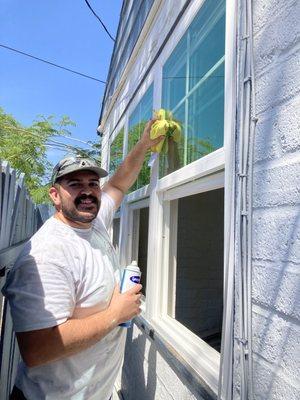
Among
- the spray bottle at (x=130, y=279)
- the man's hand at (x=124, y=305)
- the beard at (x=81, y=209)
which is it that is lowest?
the man's hand at (x=124, y=305)

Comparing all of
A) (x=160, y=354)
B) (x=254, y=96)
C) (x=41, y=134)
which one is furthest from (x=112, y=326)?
(x=41, y=134)

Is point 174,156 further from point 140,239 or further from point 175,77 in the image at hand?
point 140,239

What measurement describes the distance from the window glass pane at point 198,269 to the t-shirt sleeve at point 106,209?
1918 millimetres

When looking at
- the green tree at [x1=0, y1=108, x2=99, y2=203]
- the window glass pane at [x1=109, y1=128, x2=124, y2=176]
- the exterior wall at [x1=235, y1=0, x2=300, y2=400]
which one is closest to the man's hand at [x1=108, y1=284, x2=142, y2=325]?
the exterior wall at [x1=235, y1=0, x2=300, y2=400]

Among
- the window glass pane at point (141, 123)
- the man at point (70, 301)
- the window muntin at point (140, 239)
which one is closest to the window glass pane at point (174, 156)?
the window glass pane at point (141, 123)

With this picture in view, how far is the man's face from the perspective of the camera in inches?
93.8

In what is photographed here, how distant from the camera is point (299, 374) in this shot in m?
1.16

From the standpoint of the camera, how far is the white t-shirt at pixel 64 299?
6.16 feet

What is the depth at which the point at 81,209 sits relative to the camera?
94.2 inches

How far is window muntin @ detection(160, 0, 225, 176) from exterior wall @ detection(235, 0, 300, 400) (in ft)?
1.71

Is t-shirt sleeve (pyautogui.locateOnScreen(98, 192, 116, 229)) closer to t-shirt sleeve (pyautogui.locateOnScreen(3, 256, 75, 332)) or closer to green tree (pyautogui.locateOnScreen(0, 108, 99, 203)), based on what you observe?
t-shirt sleeve (pyautogui.locateOnScreen(3, 256, 75, 332))

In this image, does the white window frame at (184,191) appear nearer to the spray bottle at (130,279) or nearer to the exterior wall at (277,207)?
the exterior wall at (277,207)

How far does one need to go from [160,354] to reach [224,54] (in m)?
2.00

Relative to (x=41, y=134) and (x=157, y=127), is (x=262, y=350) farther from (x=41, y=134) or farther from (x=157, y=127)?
(x=41, y=134)
